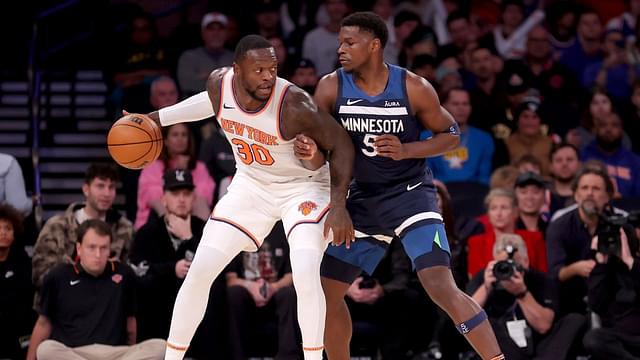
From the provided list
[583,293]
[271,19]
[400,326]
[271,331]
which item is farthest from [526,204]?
[271,19]

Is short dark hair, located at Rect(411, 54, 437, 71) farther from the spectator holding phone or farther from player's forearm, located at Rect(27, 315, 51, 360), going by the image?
player's forearm, located at Rect(27, 315, 51, 360)

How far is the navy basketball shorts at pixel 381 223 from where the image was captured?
20.8 ft

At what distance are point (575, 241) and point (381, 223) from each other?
289 centimetres

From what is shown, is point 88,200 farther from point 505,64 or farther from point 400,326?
point 505,64

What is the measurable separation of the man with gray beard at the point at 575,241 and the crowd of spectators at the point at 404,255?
0.01 meters

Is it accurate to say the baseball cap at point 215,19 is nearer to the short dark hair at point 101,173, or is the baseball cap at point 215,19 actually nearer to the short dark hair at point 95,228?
the short dark hair at point 101,173

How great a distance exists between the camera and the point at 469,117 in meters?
10.9

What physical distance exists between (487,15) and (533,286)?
585 centimetres

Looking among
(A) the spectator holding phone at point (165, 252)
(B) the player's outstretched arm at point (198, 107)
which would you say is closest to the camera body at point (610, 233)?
(A) the spectator holding phone at point (165, 252)

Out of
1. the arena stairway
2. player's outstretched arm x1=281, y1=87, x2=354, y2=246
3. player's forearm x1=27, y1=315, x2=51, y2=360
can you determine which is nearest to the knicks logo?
player's outstretched arm x1=281, y1=87, x2=354, y2=246

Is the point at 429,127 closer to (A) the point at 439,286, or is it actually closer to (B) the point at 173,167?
(A) the point at 439,286

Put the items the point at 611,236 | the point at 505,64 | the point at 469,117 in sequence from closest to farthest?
the point at 611,236 → the point at 469,117 → the point at 505,64

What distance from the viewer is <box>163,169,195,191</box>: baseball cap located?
8766mm

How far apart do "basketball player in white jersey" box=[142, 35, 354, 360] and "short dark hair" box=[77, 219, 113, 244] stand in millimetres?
1883
